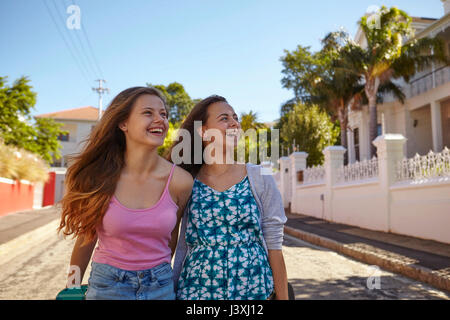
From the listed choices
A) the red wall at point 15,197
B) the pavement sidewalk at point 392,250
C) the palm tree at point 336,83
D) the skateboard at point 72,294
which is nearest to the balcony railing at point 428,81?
the palm tree at point 336,83

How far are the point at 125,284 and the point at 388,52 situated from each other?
18719 mm

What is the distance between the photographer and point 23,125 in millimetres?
19891

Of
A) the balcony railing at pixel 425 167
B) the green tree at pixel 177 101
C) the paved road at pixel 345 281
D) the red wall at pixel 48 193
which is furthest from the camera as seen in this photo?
the green tree at pixel 177 101

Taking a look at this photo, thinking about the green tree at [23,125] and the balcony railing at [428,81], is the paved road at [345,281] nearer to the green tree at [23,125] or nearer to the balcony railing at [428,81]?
the balcony railing at [428,81]

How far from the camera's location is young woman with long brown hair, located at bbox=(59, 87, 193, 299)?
179cm

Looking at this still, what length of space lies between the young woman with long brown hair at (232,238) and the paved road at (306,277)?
9.13 feet

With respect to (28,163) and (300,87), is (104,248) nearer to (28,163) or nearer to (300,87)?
(28,163)

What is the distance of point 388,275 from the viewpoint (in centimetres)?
579

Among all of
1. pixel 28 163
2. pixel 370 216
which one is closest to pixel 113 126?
pixel 370 216

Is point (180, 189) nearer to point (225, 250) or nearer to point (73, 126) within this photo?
point (225, 250)

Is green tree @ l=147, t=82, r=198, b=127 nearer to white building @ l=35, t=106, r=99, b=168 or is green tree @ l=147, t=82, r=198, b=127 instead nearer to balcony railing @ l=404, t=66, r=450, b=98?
white building @ l=35, t=106, r=99, b=168

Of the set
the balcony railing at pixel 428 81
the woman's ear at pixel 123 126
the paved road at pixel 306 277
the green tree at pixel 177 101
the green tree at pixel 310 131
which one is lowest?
the paved road at pixel 306 277

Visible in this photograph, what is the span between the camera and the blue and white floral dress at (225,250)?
183 centimetres
